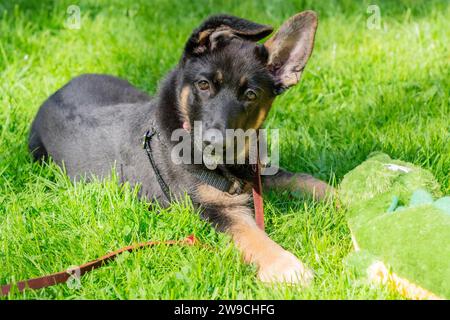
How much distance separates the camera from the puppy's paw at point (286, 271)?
3.07 meters

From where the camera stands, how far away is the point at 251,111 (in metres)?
3.61

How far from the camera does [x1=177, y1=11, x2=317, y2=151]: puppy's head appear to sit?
3.51 m

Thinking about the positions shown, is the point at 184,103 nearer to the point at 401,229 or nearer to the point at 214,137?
the point at 214,137

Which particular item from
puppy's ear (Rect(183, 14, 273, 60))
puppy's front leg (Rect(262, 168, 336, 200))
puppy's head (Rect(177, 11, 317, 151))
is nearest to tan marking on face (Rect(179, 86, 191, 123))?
puppy's head (Rect(177, 11, 317, 151))

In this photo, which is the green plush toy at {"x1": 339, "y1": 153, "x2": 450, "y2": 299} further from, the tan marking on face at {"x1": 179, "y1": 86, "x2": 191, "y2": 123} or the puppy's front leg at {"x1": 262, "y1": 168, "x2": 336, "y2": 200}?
the tan marking on face at {"x1": 179, "y1": 86, "x2": 191, "y2": 123}

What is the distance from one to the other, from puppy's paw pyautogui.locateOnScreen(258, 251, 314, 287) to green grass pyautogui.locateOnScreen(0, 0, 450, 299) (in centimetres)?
6

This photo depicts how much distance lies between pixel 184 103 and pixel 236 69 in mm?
342

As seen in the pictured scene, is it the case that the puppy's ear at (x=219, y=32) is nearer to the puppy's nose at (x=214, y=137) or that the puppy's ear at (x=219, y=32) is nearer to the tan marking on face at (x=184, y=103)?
the tan marking on face at (x=184, y=103)

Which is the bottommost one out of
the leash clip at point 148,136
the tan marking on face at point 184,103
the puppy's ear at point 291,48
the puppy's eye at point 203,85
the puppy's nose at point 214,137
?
the leash clip at point 148,136

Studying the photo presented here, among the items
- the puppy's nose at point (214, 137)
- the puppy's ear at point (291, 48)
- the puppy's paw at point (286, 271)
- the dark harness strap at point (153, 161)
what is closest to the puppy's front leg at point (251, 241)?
the puppy's paw at point (286, 271)

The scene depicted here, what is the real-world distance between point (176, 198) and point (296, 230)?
0.68 m

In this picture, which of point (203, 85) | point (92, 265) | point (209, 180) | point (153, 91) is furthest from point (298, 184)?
point (153, 91)

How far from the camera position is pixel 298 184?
402cm

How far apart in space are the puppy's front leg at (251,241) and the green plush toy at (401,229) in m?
0.27
